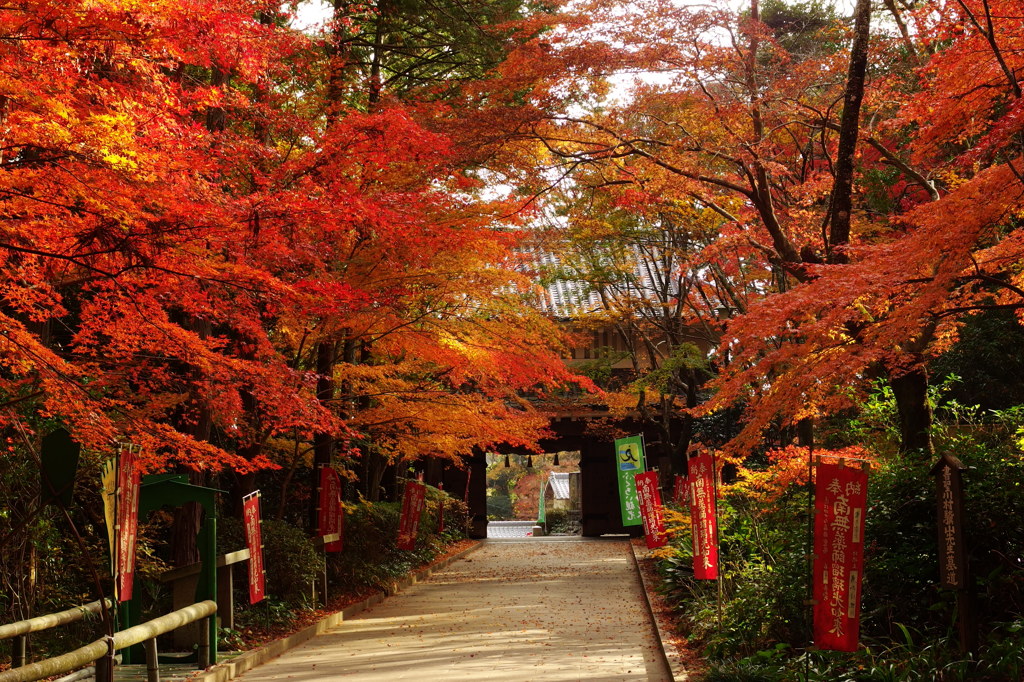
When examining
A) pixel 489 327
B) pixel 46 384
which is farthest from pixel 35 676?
pixel 489 327

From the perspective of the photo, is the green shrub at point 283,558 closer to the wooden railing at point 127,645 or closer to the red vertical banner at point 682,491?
the wooden railing at point 127,645

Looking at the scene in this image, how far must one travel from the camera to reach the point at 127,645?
6797mm

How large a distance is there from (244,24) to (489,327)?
610 centimetres

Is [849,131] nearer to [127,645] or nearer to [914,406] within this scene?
[914,406]

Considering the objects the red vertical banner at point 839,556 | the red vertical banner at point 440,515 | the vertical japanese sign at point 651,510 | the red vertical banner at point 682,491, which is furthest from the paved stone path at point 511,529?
the red vertical banner at point 839,556

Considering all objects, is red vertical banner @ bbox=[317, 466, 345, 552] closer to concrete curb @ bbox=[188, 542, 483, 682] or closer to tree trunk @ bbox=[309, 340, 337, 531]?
tree trunk @ bbox=[309, 340, 337, 531]

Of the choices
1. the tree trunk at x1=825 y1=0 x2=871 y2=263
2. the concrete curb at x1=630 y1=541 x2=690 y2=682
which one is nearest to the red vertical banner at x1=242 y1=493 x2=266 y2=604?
the concrete curb at x1=630 y1=541 x2=690 y2=682

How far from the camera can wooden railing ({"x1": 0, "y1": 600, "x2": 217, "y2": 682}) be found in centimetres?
557

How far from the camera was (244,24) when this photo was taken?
8.87 meters

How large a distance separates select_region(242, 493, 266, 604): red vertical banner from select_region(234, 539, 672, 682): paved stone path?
2.48ft

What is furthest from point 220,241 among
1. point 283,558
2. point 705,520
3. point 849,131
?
point 849,131

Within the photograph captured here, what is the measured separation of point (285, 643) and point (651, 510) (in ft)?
28.2

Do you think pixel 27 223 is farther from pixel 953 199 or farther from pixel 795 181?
pixel 795 181

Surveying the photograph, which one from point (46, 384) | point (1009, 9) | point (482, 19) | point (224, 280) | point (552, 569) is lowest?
point (552, 569)
